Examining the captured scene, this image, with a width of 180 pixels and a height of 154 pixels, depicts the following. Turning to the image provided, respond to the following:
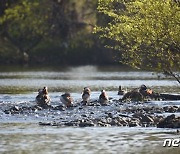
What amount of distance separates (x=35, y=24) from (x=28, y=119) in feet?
262

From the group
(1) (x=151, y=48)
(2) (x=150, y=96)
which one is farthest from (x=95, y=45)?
(1) (x=151, y=48)

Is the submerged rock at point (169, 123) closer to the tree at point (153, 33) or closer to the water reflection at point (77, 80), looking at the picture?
the tree at point (153, 33)

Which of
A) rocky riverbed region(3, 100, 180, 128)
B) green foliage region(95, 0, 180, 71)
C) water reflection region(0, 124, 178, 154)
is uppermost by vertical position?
green foliage region(95, 0, 180, 71)

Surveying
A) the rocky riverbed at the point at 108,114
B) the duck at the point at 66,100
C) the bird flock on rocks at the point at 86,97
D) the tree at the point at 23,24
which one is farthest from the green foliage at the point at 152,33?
the tree at the point at 23,24

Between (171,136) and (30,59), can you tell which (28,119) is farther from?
(30,59)

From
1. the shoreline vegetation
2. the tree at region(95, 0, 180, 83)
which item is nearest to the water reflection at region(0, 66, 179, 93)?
the tree at region(95, 0, 180, 83)

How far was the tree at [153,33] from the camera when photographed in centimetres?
4731

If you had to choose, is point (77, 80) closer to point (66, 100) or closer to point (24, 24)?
point (66, 100)

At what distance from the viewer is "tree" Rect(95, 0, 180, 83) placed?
4731 centimetres

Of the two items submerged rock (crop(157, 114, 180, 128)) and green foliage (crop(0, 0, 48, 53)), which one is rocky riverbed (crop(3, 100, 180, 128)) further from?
green foliage (crop(0, 0, 48, 53))

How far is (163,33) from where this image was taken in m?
48.0

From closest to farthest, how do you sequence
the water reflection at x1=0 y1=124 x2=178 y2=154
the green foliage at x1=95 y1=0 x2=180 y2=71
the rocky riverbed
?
1. the water reflection at x1=0 y1=124 x2=178 y2=154
2. the rocky riverbed
3. the green foliage at x1=95 y1=0 x2=180 y2=71

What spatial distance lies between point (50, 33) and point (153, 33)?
259ft

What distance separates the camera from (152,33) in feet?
158
